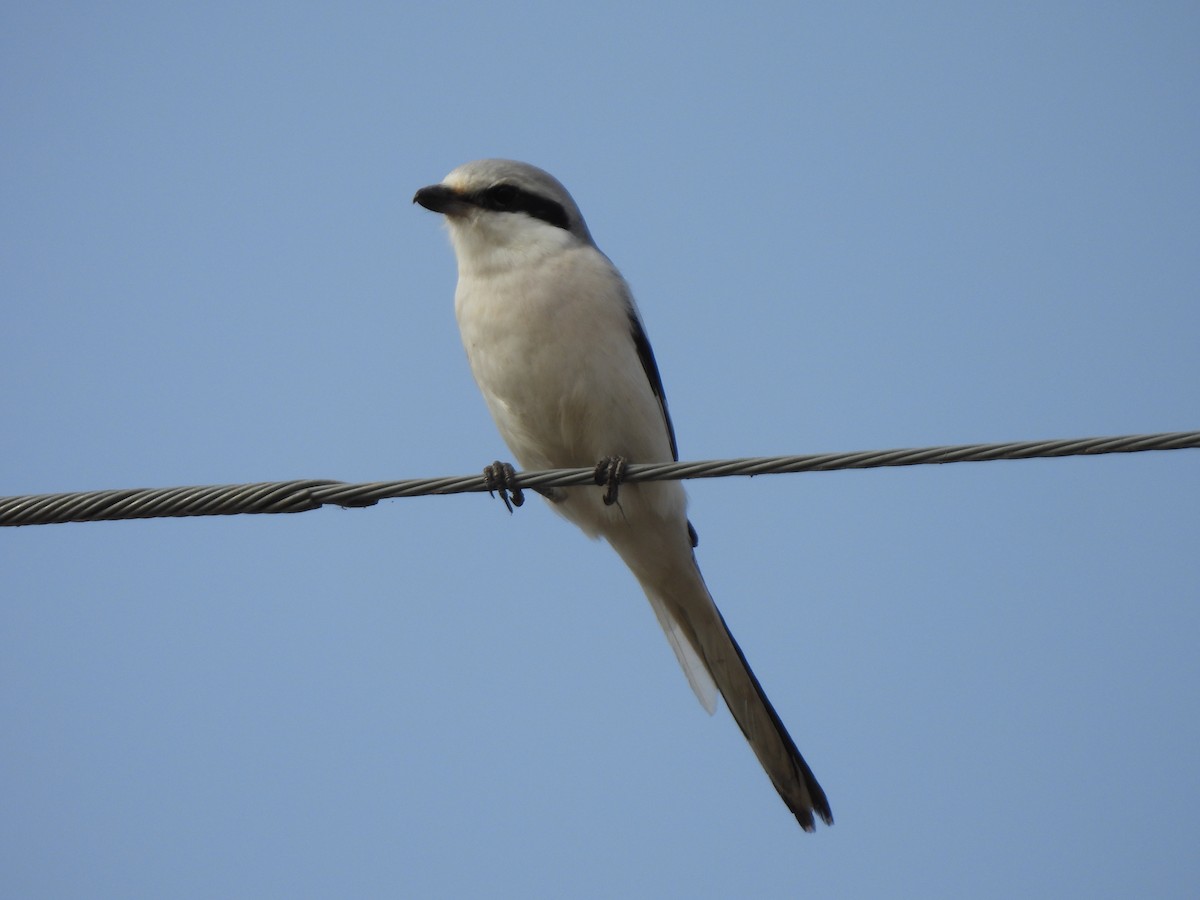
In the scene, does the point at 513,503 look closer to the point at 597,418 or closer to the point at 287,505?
the point at 597,418

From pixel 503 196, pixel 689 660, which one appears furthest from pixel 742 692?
pixel 503 196

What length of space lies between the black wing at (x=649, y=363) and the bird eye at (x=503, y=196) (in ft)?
2.27

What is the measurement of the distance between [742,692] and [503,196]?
7.76ft

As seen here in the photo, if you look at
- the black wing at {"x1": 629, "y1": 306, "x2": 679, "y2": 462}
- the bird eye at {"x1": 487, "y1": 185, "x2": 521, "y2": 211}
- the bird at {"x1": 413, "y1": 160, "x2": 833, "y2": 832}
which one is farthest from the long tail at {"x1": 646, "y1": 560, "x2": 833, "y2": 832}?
the bird eye at {"x1": 487, "y1": 185, "x2": 521, "y2": 211}

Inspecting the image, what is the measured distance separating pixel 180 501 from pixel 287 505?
0.29 meters

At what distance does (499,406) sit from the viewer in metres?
5.03

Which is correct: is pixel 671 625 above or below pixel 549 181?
below

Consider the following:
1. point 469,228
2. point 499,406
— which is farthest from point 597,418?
point 469,228

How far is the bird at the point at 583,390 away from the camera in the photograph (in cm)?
486

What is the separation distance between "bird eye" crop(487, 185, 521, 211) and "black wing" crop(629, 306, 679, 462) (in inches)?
27.3

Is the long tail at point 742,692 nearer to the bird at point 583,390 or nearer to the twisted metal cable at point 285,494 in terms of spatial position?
the bird at point 583,390

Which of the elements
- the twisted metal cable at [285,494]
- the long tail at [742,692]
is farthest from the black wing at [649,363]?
the twisted metal cable at [285,494]

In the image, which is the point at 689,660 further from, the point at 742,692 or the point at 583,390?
the point at 583,390

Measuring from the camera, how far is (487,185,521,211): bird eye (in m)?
5.32
